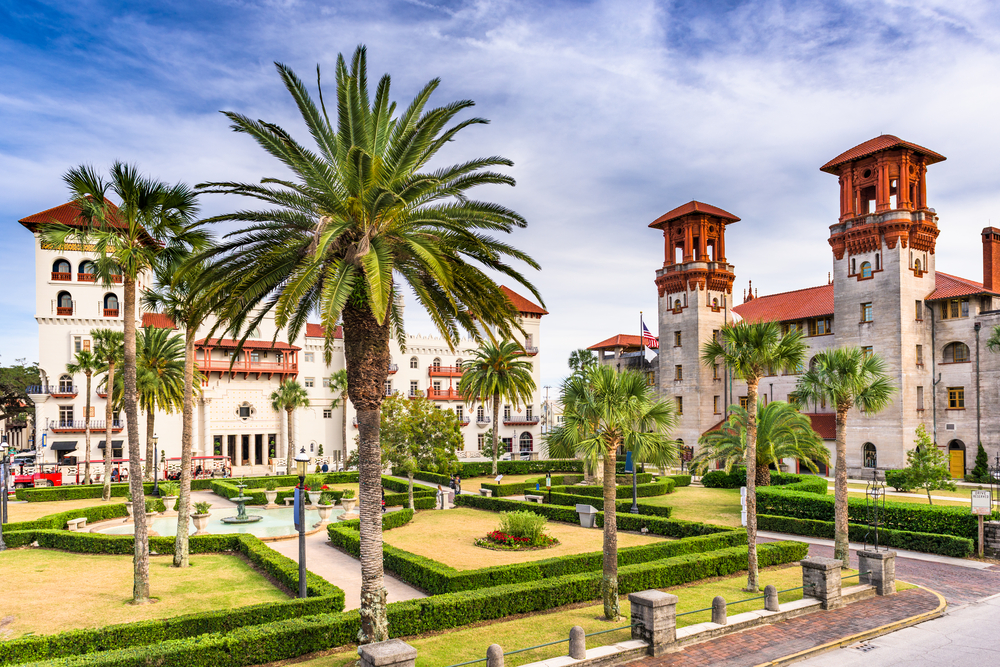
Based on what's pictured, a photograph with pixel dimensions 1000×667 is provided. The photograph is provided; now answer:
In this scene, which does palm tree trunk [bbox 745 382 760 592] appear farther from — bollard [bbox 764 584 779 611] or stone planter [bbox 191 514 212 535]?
stone planter [bbox 191 514 212 535]

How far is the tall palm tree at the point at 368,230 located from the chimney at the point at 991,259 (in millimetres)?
49685

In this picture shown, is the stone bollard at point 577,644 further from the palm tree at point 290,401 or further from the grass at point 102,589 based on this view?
the palm tree at point 290,401

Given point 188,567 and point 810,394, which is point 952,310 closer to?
point 810,394

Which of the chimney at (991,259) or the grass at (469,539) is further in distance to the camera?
the chimney at (991,259)

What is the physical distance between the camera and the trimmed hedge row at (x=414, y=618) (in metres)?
12.7

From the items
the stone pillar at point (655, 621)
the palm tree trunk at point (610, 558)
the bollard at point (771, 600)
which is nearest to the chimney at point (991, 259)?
the bollard at point (771, 600)

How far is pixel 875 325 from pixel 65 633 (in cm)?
5233

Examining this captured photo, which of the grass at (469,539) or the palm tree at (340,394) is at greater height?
the palm tree at (340,394)

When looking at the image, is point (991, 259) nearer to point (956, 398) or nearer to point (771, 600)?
point (956, 398)

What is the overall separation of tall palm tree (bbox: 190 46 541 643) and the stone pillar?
5.77 meters

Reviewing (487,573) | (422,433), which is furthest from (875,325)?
(487,573)

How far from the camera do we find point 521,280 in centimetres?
1563

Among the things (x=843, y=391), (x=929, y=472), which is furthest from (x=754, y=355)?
(x=929, y=472)

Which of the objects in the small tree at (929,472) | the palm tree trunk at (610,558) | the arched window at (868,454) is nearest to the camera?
the palm tree trunk at (610,558)
